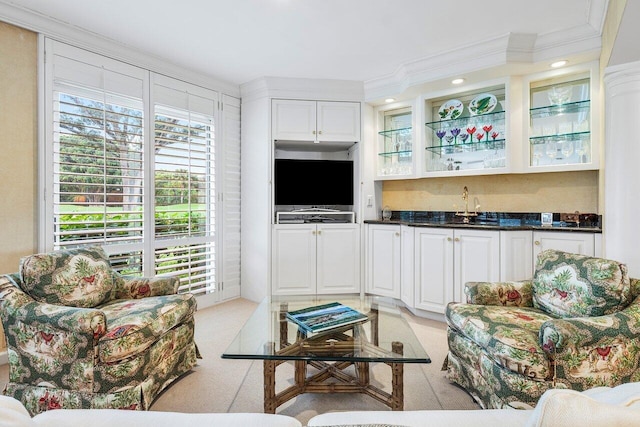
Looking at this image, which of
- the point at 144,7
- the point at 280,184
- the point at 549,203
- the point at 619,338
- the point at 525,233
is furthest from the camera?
the point at 280,184

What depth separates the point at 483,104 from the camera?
369 centimetres

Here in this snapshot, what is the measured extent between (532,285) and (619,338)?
2.24 ft

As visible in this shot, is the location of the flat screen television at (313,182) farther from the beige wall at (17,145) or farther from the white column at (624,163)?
the white column at (624,163)

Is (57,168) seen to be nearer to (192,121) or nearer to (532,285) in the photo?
(192,121)

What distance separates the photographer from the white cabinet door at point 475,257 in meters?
3.20

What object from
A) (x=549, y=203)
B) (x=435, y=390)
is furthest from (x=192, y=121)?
(x=549, y=203)

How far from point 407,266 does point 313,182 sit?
4.70 feet

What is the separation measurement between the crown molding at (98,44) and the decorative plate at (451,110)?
2.45 meters

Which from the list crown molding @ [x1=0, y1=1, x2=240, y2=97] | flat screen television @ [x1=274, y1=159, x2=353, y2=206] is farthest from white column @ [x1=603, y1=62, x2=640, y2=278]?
crown molding @ [x1=0, y1=1, x2=240, y2=97]

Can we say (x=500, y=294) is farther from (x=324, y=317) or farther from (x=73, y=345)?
(x=73, y=345)

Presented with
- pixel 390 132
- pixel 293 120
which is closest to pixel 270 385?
pixel 293 120

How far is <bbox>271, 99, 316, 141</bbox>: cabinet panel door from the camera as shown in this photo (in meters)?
4.07

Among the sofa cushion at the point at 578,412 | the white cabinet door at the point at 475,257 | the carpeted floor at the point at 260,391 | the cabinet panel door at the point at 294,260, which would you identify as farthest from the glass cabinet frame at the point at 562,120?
the sofa cushion at the point at 578,412

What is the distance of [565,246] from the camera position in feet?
9.84
